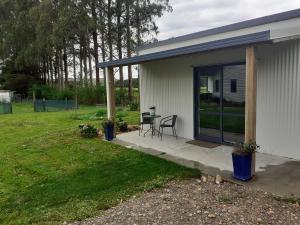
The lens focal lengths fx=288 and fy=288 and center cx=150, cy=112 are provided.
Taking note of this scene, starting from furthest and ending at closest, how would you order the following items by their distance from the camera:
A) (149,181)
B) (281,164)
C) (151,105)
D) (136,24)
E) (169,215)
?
(136,24), (151,105), (281,164), (149,181), (169,215)

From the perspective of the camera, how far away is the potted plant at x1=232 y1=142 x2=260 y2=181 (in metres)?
4.69

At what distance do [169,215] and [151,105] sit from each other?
19.9ft

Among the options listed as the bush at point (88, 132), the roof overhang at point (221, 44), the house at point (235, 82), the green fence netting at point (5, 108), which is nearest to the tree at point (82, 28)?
the green fence netting at point (5, 108)

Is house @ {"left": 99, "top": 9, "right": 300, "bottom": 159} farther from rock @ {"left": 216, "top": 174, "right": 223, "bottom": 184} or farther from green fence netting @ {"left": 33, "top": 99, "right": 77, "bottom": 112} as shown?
green fence netting @ {"left": 33, "top": 99, "right": 77, "bottom": 112}

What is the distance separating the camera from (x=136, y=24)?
23.9 m

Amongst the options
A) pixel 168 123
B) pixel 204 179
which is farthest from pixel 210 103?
pixel 204 179

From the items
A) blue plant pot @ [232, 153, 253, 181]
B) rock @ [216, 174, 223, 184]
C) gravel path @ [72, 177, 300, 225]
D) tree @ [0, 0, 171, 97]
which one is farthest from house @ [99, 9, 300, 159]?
tree @ [0, 0, 171, 97]

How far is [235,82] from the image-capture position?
Answer: 6719 millimetres

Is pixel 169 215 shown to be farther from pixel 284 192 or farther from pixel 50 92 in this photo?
pixel 50 92

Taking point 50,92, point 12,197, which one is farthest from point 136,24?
point 12,197

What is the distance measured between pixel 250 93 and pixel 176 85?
385cm

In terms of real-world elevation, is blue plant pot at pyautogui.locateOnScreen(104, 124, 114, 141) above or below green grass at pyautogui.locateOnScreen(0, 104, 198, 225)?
above

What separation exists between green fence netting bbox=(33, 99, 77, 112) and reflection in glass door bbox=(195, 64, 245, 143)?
13284 mm

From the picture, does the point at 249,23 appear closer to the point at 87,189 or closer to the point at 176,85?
the point at 176,85
